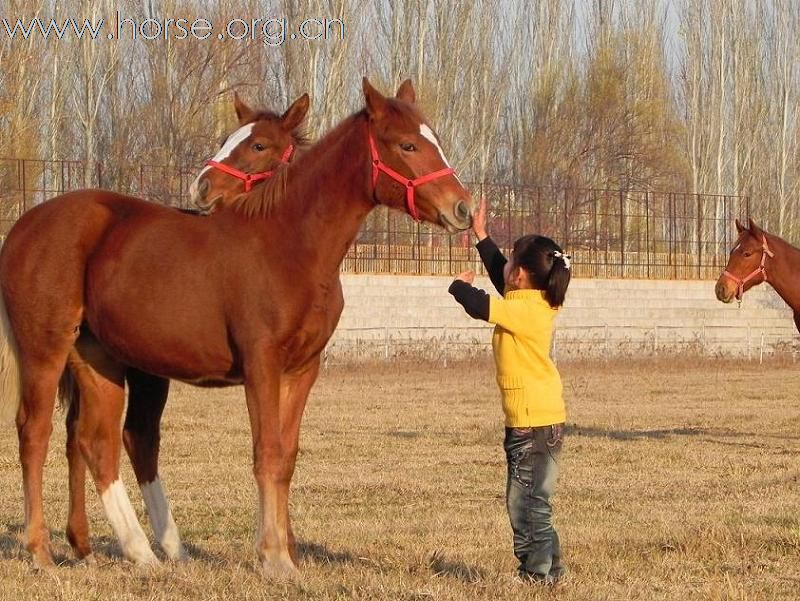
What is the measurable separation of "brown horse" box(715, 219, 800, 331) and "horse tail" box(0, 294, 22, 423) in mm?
8913

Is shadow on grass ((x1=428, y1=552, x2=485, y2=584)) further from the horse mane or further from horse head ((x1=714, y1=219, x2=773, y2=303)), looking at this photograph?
horse head ((x1=714, y1=219, x2=773, y2=303))

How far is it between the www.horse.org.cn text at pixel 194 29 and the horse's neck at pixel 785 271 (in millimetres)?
21693

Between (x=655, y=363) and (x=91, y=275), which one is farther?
(x=655, y=363)

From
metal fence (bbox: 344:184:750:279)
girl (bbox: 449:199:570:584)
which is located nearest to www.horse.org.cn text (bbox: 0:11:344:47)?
metal fence (bbox: 344:184:750:279)

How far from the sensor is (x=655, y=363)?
2862cm

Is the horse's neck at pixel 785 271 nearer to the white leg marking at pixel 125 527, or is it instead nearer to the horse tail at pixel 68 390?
the horse tail at pixel 68 390

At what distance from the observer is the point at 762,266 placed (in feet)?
45.8

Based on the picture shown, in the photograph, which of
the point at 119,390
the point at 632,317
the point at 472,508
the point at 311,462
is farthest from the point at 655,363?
the point at 119,390

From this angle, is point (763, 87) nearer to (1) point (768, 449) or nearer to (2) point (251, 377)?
(1) point (768, 449)

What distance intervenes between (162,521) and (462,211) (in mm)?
2364

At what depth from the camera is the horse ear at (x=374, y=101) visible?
6.18 metres

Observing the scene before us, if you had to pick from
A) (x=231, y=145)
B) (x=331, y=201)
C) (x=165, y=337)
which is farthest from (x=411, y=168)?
(x=231, y=145)

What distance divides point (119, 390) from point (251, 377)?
1.17 metres

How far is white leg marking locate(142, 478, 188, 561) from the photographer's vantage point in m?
6.84
